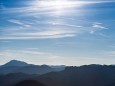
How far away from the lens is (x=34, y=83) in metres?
157

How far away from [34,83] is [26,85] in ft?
17.1

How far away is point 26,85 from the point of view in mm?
153625
